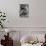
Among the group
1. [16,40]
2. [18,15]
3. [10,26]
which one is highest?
[18,15]

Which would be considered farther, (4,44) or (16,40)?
(16,40)

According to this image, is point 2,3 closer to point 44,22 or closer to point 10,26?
point 10,26

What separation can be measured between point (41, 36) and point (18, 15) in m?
0.79

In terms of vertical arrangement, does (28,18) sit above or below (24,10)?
below

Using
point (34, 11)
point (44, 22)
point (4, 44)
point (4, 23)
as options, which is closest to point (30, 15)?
point (34, 11)

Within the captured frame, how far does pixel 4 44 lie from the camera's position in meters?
3.18

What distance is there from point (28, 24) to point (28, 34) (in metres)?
0.26

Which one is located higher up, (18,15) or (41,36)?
(18,15)

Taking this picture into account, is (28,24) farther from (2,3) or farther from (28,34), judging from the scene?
(2,3)

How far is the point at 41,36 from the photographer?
11.5 feet

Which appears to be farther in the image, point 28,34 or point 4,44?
point 28,34

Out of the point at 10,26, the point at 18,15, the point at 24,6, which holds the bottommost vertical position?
the point at 10,26

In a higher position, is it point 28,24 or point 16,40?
point 28,24

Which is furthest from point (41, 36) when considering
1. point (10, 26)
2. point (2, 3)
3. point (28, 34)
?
point (2, 3)
